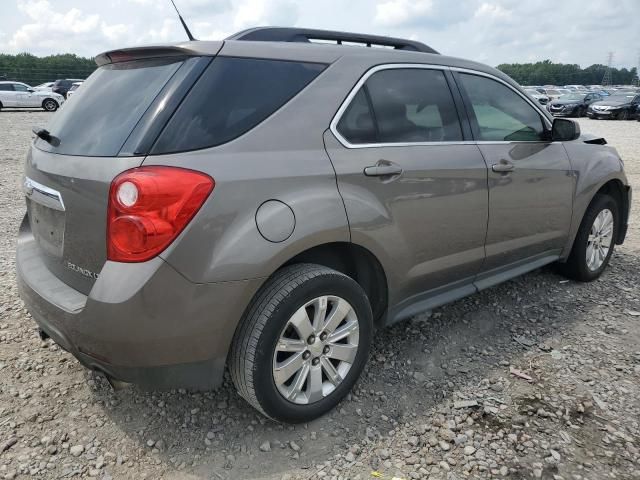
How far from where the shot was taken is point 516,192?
3287 mm

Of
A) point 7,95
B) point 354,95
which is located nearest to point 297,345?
point 354,95

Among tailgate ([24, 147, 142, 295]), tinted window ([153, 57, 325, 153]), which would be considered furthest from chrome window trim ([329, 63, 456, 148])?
tailgate ([24, 147, 142, 295])

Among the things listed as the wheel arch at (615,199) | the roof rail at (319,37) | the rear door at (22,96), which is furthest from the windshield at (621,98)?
the rear door at (22,96)

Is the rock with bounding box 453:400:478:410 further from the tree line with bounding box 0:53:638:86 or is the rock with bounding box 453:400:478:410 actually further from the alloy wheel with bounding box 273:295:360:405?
the tree line with bounding box 0:53:638:86

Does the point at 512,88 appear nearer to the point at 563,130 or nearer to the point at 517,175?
the point at 563,130

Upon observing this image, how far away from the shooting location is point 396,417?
258cm

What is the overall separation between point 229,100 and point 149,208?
58 cm

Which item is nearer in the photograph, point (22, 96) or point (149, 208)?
point (149, 208)

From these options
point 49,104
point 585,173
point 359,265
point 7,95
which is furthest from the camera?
point 49,104

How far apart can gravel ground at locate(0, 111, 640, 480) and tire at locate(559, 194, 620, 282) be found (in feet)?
2.32

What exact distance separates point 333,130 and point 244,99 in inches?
18.1

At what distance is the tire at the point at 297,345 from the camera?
2.20 meters

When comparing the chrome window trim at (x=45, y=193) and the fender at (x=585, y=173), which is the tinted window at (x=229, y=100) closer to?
the chrome window trim at (x=45, y=193)

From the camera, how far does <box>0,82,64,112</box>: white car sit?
2530 cm
